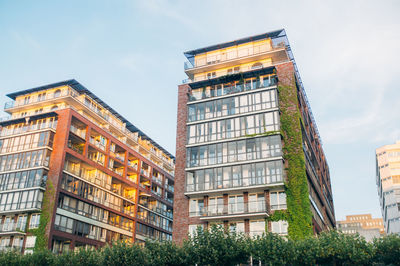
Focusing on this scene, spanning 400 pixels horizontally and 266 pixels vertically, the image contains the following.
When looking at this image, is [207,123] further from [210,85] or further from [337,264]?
[337,264]

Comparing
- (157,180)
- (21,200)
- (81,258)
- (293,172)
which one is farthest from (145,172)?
(293,172)

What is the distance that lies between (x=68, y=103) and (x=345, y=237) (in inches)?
1868

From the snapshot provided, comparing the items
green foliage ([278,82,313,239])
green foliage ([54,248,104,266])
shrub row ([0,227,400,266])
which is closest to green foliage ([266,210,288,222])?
green foliage ([278,82,313,239])

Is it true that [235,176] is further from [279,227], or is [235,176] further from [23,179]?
[23,179]

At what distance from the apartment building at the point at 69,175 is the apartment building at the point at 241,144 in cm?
1794

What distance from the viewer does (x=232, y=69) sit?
55188 millimetres

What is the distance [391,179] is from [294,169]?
75.3 meters

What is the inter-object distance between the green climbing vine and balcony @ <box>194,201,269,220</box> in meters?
20.9

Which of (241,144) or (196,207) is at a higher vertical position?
(241,144)

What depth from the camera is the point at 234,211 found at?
4491 cm

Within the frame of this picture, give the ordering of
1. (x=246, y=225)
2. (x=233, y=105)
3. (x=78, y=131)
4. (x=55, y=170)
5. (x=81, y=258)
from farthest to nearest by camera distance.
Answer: (x=78, y=131) < (x=55, y=170) < (x=233, y=105) < (x=246, y=225) < (x=81, y=258)

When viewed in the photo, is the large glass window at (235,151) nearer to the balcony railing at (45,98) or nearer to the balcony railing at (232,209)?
the balcony railing at (232,209)

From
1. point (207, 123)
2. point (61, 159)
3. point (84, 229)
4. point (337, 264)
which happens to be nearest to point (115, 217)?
point (84, 229)

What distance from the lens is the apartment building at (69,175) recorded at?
5472 cm
